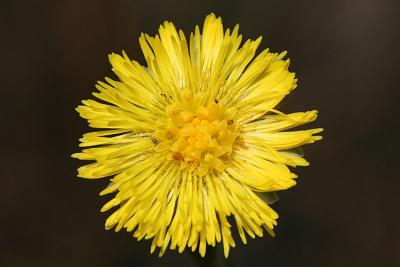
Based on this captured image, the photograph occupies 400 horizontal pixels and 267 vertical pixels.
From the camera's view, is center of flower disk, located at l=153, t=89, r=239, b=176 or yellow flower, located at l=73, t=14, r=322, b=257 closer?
yellow flower, located at l=73, t=14, r=322, b=257

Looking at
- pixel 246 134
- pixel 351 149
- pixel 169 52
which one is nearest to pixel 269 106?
pixel 246 134

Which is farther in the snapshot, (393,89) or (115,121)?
(393,89)

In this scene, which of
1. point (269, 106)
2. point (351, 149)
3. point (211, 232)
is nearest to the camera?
point (211, 232)

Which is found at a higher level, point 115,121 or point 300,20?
point 300,20

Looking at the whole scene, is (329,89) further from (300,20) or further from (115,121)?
(115,121)

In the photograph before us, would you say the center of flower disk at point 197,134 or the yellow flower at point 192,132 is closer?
the yellow flower at point 192,132
